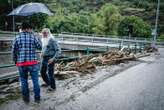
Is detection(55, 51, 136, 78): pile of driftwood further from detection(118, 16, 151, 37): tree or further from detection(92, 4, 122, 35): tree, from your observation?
detection(118, 16, 151, 37): tree

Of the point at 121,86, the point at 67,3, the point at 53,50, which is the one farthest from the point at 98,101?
the point at 67,3

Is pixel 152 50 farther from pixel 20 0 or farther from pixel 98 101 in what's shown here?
pixel 20 0

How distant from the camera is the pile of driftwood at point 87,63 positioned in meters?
11.7

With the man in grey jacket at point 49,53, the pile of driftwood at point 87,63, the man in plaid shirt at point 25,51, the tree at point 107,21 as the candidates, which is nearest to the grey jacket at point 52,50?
the man in grey jacket at point 49,53

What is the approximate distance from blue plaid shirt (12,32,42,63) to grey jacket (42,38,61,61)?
3.58 feet

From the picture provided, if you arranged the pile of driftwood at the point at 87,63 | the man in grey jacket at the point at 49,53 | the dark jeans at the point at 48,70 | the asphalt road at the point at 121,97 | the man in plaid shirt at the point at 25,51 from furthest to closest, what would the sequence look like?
the pile of driftwood at the point at 87,63, the dark jeans at the point at 48,70, the man in grey jacket at the point at 49,53, the asphalt road at the point at 121,97, the man in plaid shirt at the point at 25,51

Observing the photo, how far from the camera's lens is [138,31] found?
6019 cm

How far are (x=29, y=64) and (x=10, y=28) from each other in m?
54.9

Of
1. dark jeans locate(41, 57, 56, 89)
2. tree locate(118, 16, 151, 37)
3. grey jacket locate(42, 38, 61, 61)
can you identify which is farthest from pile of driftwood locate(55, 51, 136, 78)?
tree locate(118, 16, 151, 37)

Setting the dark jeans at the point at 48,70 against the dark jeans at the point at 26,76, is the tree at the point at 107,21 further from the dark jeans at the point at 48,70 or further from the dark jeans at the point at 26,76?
the dark jeans at the point at 26,76

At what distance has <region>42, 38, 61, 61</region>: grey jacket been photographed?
7785 millimetres

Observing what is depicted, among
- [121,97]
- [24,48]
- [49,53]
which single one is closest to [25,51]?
[24,48]

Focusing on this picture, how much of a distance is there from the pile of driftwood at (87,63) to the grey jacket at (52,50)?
2792 mm

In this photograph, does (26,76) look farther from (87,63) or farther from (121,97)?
(87,63)
